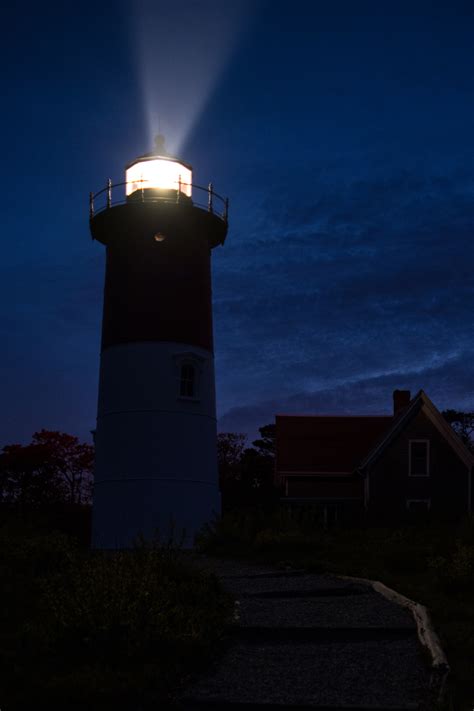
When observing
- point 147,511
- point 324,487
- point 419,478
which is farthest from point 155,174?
point 419,478

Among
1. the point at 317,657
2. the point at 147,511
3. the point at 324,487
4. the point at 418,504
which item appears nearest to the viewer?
the point at 317,657

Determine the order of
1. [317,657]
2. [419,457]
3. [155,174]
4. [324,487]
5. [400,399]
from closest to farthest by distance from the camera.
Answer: [317,657], [155,174], [419,457], [324,487], [400,399]

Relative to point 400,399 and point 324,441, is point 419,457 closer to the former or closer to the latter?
point 324,441

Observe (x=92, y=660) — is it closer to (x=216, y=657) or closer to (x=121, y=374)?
(x=216, y=657)

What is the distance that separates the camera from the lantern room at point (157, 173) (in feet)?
91.5

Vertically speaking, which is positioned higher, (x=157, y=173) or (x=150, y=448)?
(x=157, y=173)

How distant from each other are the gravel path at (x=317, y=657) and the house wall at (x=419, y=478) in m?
22.2

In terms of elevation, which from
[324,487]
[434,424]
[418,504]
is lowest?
[418,504]

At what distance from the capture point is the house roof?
1454 inches

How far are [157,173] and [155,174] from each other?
0.07m

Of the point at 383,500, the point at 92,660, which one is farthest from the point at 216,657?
the point at 383,500

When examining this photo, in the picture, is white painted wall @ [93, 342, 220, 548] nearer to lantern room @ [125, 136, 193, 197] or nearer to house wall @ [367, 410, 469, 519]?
lantern room @ [125, 136, 193, 197]

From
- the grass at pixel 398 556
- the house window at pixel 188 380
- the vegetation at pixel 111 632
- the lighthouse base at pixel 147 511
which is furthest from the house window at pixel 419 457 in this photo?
the vegetation at pixel 111 632

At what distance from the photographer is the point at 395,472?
114ft
